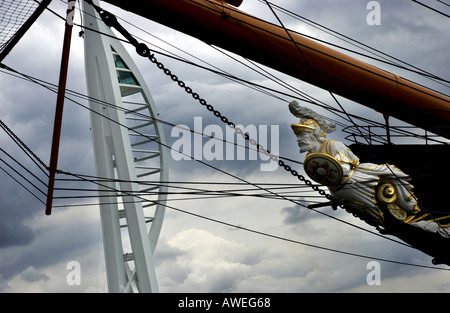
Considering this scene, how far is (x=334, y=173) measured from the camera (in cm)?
938

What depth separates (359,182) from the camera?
375 inches

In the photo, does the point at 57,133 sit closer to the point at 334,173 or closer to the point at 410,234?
the point at 334,173

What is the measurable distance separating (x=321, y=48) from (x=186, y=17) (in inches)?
85.0

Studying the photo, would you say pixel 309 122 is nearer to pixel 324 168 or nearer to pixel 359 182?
pixel 324 168

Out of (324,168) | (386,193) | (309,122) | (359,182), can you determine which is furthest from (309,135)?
(386,193)

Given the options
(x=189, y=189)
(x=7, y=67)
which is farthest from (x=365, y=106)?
(x=7, y=67)

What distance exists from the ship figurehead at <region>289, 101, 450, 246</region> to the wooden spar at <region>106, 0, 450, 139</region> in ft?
2.37

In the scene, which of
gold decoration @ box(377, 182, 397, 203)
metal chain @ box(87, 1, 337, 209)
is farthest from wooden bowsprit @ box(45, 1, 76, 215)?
gold decoration @ box(377, 182, 397, 203)

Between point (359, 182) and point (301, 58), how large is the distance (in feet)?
6.79

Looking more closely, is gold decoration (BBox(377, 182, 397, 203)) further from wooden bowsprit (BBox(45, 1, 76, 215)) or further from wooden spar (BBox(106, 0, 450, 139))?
wooden bowsprit (BBox(45, 1, 76, 215))

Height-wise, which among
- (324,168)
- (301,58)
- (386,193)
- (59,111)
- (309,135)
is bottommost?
(386,193)

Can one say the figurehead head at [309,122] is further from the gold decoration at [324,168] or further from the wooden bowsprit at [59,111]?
the wooden bowsprit at [59,111]

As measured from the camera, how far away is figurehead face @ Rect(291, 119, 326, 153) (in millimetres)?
9484
